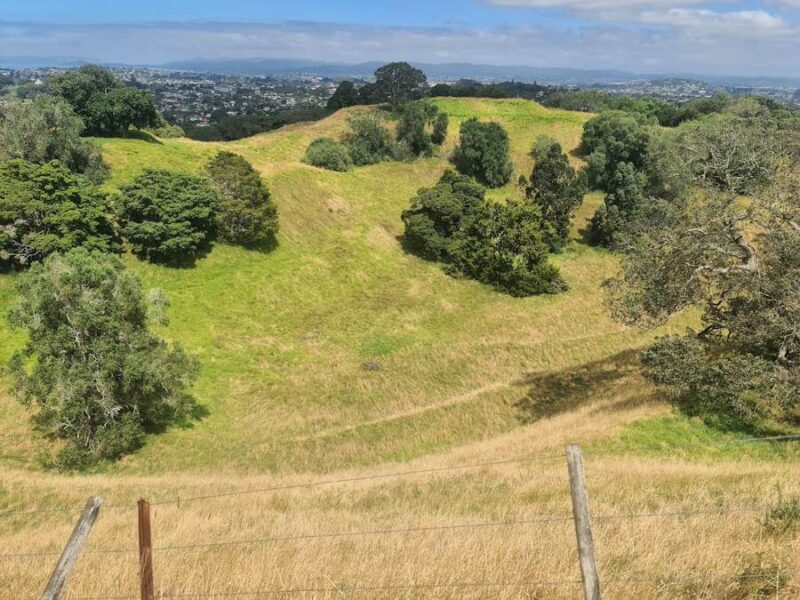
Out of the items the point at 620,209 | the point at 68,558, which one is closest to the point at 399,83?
the point at 620,209

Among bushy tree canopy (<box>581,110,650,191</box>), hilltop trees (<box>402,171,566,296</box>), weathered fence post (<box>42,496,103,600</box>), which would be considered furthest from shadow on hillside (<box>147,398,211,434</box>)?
bushy tree canopy (<box>581,110,650,191</box>)

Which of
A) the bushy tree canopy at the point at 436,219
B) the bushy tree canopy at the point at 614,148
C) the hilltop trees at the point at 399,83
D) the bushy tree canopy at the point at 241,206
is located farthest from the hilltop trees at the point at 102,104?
the bushy tree canopy at the point at 614,148

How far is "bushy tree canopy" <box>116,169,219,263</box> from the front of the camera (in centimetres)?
3347

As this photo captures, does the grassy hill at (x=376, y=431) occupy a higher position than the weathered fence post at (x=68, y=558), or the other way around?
the weathered fence post at (x=68, y=558)

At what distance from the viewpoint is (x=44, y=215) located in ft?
99.0

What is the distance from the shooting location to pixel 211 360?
2834cm

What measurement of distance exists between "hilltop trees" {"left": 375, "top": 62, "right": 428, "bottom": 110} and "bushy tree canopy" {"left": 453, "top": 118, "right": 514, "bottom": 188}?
27741mm

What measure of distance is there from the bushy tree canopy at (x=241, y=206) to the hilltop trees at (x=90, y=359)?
16480 mm

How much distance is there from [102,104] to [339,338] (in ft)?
114

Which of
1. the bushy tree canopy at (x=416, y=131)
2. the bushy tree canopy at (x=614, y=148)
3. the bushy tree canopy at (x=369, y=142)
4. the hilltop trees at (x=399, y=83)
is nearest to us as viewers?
the bushy tree canopy at (x=614, y=148)

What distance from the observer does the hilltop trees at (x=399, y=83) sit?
85750 mm

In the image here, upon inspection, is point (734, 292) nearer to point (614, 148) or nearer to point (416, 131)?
point (614, 148)

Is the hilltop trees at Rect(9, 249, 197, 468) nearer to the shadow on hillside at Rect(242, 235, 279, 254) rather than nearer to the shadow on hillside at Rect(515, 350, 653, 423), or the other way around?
the shadow on hillside at Rect(515, 350, 653, 423)

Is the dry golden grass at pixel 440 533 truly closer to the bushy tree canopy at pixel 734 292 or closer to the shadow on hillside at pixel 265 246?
the bushy tree canopy at pixel 734 292
